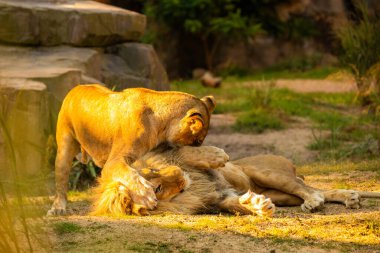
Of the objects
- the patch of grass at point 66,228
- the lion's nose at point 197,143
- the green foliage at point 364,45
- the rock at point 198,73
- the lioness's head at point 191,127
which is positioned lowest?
the rock at point 198,73

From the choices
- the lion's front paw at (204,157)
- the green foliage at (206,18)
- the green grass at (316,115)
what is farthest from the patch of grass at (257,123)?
the green foliage at (206,18)

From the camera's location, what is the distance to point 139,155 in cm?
501

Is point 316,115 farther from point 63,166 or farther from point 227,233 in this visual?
point 227,233

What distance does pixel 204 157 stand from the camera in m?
5.07

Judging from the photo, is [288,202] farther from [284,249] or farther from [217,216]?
[284,249]

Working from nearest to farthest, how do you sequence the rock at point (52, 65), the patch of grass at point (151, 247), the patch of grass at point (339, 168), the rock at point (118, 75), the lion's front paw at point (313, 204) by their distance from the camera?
the patch of grass at point (151, 247)
the lion's front paw at point (313, 204)
the patch of grass at point (339, 168)
the rock at point (52, 65)
the rock at point (118, 75)

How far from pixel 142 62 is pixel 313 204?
6506mm

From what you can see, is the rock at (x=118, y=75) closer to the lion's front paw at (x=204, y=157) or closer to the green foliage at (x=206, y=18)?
the lion's front paw at (x=204, y=157)

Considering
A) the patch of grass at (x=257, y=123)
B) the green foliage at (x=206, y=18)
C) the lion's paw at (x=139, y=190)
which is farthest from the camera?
the green foliage at (x=206, y=18)

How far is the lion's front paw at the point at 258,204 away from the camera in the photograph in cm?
488

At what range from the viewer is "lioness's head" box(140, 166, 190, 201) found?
16.0 ft

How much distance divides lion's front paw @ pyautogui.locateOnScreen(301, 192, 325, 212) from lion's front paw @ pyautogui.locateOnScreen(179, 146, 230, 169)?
0.70 meters

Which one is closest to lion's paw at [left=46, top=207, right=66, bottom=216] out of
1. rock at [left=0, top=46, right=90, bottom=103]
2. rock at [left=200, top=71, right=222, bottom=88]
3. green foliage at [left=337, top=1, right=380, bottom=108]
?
rock at [left=0, top=46, right=90, bottom=103]

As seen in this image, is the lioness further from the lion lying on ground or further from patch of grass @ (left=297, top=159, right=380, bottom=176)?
patch of grass @ (left=297, top=159, right=380, bottom=176)
